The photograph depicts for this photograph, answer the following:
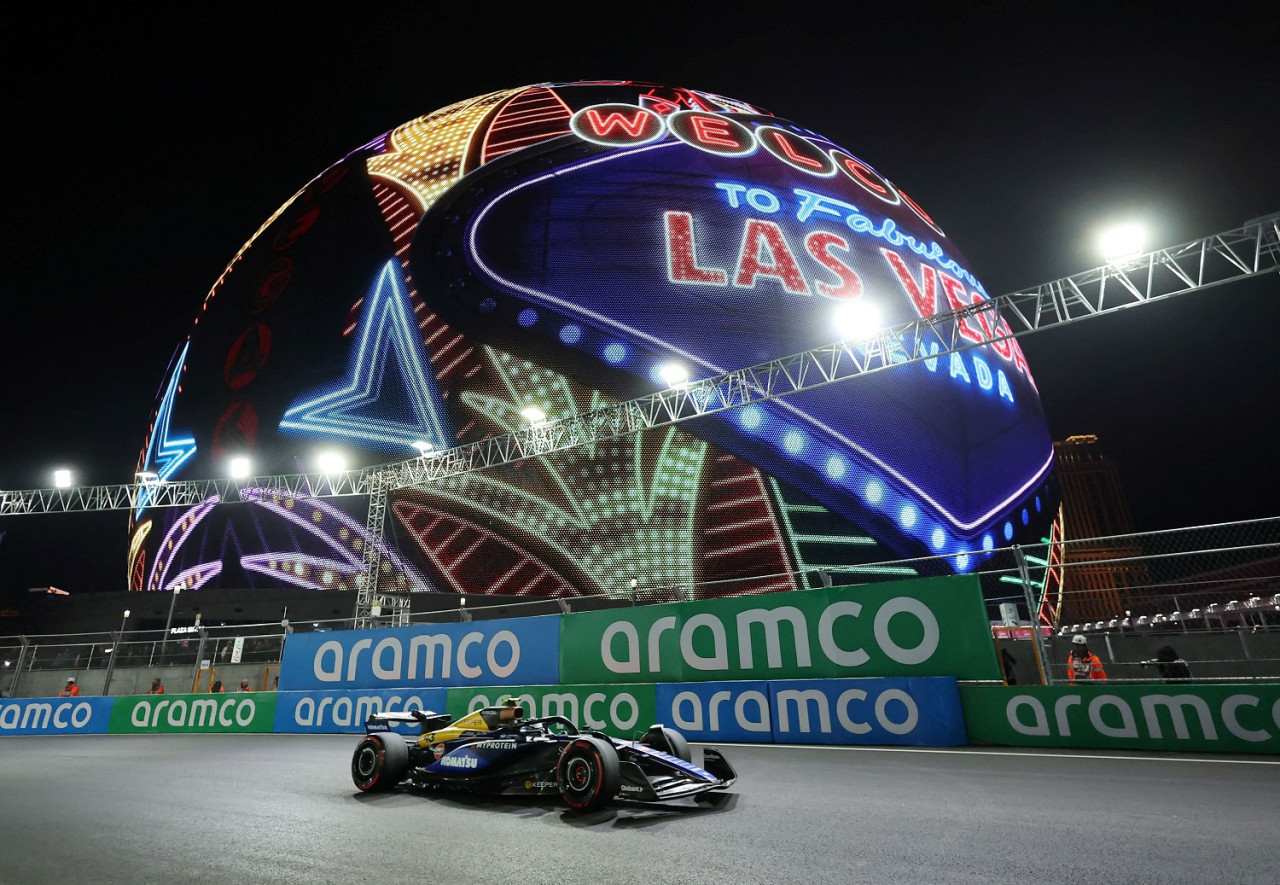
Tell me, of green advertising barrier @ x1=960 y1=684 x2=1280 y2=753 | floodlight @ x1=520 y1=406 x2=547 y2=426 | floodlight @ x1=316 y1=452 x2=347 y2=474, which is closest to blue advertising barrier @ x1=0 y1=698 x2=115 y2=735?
floodlight @ x1=316 y1=452 x2=347 y2=474

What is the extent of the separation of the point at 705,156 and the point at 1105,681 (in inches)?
1117

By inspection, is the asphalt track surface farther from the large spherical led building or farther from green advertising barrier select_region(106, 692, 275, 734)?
the large spherical led building

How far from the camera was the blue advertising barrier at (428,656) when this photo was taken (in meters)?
10.8

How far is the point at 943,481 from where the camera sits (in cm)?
2617

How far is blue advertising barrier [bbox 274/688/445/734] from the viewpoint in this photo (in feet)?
36.9

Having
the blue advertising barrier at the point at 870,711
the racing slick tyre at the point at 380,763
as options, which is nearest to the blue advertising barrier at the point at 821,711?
the blue advertising barrier at the point at 870,711

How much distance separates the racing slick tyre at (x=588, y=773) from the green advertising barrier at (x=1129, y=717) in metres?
4.91

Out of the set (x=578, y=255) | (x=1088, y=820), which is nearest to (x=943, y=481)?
(x=578, y=255)

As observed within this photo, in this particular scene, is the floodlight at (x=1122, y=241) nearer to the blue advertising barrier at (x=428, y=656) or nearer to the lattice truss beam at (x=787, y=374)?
the lattice truss beam at (x=787, y=374)

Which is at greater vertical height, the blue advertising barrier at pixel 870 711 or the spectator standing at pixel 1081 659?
the spectator standing at pixel 1081 659

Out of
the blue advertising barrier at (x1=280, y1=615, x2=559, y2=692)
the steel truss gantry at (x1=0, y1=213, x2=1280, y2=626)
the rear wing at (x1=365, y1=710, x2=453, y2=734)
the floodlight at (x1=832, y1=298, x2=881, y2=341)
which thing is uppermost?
the floodlight at (x1=832, y1=298, x2=881, y2=341)

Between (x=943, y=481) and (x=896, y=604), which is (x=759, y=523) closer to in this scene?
(x=943, y=481)

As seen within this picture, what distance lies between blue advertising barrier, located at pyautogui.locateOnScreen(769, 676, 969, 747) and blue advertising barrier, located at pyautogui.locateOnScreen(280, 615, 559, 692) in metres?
3.87

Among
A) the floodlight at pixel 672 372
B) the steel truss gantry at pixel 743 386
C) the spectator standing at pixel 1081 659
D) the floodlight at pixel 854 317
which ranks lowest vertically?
the spectator standing at pixel 1081 659
